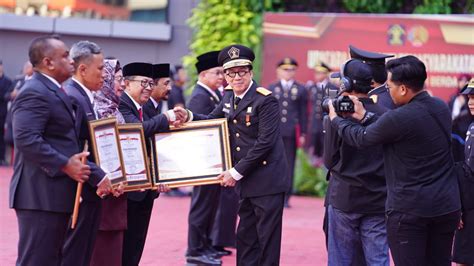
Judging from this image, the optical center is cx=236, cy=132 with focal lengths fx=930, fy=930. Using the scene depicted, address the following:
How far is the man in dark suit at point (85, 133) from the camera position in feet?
20.9

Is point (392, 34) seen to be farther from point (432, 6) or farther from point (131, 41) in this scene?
point (131, 41)

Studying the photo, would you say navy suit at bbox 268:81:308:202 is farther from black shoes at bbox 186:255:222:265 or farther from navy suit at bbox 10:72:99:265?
navy suit at bbox 10:72:99:265

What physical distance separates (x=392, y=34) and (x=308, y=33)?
137 cm

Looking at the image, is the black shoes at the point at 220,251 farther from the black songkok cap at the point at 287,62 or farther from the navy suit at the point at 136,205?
the black songkok cap at the point at 287,62

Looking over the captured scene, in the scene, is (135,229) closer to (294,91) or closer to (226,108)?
(226,108)

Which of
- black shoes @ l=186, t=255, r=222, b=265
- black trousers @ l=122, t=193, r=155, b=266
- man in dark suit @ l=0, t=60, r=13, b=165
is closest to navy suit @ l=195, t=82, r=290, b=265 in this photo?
black trousers @ l=122, t=193, r=155, b=266

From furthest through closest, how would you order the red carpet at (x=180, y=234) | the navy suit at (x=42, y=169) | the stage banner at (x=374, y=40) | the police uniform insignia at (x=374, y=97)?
the stage banner at (x=374, y=40) → the red carpet at (x=180, y=234) → the police uniform insignia at (x=374, y=97) → the navy suit at (x=42, y=169)

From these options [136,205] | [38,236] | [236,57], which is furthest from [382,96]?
[38,236]

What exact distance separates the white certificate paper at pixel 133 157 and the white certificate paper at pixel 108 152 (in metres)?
0.29

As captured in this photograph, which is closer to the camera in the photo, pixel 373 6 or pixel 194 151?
pixel 194 151

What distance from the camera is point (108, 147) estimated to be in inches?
257

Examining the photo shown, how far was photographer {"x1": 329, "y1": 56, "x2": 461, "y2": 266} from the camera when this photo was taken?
6.04 m

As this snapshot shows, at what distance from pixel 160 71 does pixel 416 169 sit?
2.63m

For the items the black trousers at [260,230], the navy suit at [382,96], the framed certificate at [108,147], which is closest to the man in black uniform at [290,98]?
the black trousers at [260,230]
